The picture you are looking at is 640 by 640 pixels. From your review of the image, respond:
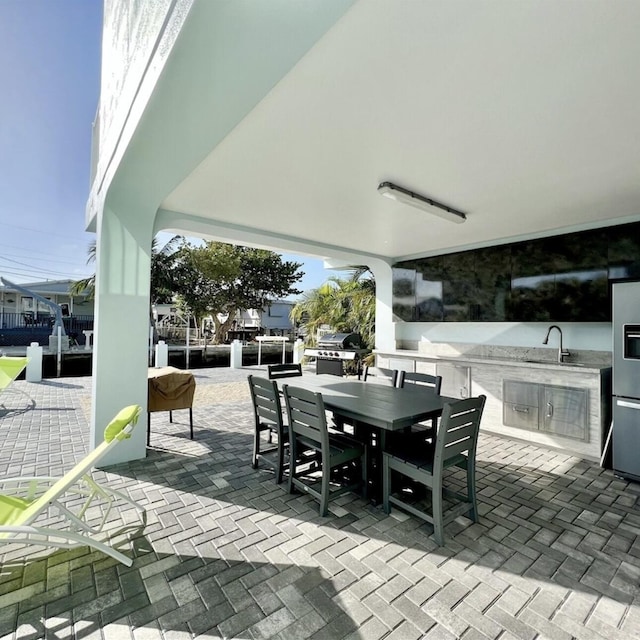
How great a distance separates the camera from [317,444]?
289 cm

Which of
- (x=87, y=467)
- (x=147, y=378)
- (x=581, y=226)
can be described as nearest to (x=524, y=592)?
(x=87, y=467)

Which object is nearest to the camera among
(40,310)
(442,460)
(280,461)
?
(442,460)

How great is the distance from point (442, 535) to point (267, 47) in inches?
120

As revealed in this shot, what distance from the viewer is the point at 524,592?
196cm

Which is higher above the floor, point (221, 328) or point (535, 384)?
point (221, 328)

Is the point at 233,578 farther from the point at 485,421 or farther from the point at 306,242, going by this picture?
the point at 306,242

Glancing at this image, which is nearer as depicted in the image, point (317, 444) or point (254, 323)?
point (317, 444)

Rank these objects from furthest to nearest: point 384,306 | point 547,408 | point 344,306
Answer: point 344,306 → point 384,306 → point 547,408

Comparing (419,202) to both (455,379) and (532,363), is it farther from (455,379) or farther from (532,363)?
(455,379)

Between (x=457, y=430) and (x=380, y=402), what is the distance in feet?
2.36

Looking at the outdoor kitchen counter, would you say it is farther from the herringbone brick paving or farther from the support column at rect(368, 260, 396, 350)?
the support column at rect(368, 260, 396, 350)

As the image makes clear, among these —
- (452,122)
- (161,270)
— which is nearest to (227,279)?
(161,270)

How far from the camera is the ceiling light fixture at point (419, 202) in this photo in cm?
341

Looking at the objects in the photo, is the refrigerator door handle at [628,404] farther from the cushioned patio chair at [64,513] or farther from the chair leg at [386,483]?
the cushioned patio chair at [64,513]
